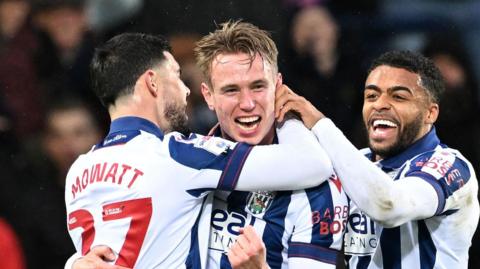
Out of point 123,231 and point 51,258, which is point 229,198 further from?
point 51,258

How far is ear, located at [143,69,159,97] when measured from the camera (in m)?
3.45

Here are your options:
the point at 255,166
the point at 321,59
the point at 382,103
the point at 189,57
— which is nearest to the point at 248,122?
the point at 255,166

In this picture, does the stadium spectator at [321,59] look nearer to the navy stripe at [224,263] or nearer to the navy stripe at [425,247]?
the navy stripe at [425,247]

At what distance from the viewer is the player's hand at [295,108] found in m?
3.42

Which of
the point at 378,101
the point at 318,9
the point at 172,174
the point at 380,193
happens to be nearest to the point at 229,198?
the point at 172,174

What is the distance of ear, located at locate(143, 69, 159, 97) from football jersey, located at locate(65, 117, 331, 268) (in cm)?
13

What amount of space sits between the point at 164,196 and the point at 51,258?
2.45m

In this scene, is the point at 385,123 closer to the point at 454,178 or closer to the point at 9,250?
the point at 454,178

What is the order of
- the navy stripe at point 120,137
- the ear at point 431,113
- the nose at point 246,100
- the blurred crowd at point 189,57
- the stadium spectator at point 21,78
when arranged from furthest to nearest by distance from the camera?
the stadium spectator at point 21,78 < the blurred crowd at point 189,57 < the ear at point 431,113 < the nose at point 246,100 < the navy stripe at point 120,137

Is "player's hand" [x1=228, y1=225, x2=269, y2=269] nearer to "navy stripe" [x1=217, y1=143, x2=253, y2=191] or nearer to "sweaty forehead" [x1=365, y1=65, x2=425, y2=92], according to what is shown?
"navy stripe" [x1=217, y1=143, x2=253, y2=191]

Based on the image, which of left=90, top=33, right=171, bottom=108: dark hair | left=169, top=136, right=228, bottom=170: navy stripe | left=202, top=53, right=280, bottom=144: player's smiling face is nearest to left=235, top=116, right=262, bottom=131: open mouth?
left=202, top=53, right=280, bottom=144: player's smiling face

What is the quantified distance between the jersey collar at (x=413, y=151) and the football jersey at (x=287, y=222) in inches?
15.3

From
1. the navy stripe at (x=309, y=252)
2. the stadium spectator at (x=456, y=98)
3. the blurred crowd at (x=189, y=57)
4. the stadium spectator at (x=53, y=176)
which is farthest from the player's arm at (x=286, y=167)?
the stadium spectator at (x=456, y=98)

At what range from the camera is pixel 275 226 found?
3.37 metres
